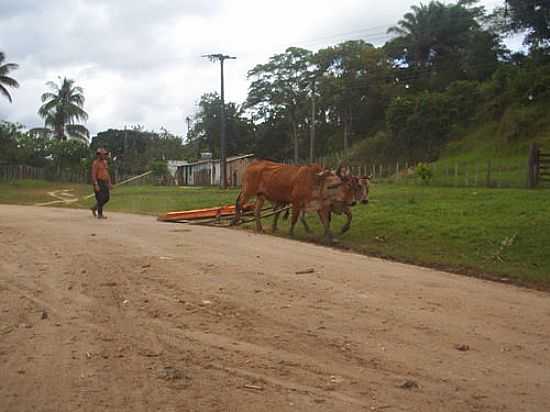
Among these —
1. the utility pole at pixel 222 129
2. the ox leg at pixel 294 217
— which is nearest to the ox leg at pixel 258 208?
the ox leg at pixel 294 217

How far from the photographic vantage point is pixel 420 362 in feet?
19.2

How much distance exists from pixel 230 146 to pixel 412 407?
205 feet

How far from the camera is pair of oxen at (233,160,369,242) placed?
15.5 meters

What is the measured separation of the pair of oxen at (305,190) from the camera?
1552 cm

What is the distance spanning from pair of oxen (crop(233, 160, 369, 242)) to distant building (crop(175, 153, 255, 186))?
3526 centimetres

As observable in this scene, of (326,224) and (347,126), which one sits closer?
(326,224)

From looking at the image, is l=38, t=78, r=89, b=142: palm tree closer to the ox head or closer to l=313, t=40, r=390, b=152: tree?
l=313, t=40, r=390, b=152: tree

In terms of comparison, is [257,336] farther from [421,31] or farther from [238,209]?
[421,31]

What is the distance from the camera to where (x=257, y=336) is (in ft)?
21.4

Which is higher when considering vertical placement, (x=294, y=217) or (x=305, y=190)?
(x=305, y=190)

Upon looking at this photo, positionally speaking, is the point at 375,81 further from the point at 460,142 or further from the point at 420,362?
the point at 420,362

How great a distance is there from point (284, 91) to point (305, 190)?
1902 inches

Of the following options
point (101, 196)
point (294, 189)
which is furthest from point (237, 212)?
point (101, 196)

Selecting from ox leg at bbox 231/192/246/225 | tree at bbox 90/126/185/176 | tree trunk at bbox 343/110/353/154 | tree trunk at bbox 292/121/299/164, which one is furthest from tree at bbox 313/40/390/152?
ox leg at bbox 231/192/246/225
